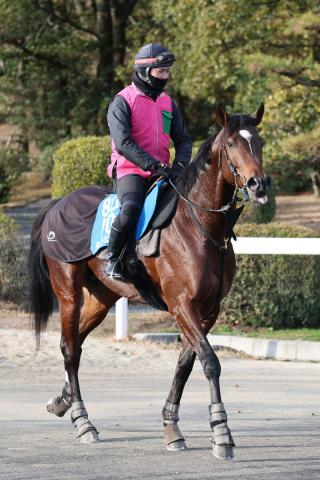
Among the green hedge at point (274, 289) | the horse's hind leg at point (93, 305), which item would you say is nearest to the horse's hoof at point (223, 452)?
the horse's hind leg at point (93, 305)

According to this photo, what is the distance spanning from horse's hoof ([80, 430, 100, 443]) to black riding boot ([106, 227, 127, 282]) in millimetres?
1150

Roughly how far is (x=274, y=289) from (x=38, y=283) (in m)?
5.41

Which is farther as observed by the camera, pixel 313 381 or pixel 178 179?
pixel 313 381

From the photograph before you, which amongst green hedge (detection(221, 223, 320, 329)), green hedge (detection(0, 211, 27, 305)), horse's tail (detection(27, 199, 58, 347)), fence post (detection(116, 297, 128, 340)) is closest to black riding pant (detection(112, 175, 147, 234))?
horse's tail (detection(27, 199, 58, 347))

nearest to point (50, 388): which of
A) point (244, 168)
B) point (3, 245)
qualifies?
point (244, 168)

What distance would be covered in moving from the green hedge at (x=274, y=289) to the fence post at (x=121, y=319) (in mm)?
1533

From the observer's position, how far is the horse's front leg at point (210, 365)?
7098mm

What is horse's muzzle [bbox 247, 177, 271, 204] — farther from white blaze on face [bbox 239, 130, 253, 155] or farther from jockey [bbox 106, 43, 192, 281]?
jockey [bbox 106, 43, 192, 281]

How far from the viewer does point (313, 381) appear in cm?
1107

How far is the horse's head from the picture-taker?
23.2 ft

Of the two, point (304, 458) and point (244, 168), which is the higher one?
point (244, 168)

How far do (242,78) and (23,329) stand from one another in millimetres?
11217

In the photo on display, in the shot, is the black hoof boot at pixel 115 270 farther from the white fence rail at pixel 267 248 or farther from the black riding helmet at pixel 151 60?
the white fence rail at pixel 267 248

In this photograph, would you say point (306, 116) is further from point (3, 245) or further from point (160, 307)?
point (160, 307)
